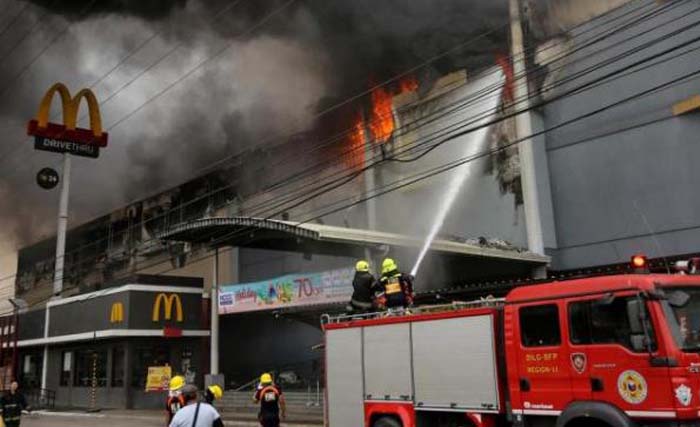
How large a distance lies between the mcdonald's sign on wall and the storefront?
6.90 meters

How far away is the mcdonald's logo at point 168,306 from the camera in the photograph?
2745 cm

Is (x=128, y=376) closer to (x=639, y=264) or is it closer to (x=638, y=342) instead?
(x=639, y=264)

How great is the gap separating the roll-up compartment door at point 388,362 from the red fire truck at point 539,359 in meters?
0.01

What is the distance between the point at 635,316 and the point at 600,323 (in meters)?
0.49

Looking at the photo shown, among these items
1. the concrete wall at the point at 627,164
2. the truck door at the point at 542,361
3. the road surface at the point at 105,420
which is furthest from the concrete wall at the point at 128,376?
the truck door at the point at 542,361

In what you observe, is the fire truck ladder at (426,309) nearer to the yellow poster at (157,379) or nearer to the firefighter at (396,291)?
the firefighter at (396,291)

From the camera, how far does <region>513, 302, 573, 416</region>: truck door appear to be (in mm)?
7609

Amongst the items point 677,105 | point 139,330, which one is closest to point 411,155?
point 677,105

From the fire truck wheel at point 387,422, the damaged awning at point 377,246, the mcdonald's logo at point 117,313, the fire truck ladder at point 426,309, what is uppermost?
the damaged awning at point 377,246

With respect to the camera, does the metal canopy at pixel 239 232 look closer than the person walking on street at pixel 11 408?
No

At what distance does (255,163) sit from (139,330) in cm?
926

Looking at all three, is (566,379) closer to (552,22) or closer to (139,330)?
(552,22)

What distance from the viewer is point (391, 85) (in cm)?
2362

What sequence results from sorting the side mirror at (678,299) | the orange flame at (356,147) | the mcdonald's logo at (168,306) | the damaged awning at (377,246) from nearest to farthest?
the side mirror at (678,299) < the damaged awning at (377,246) < the orange flame at (356,147) < the mcdonald's logo at (168,306)
